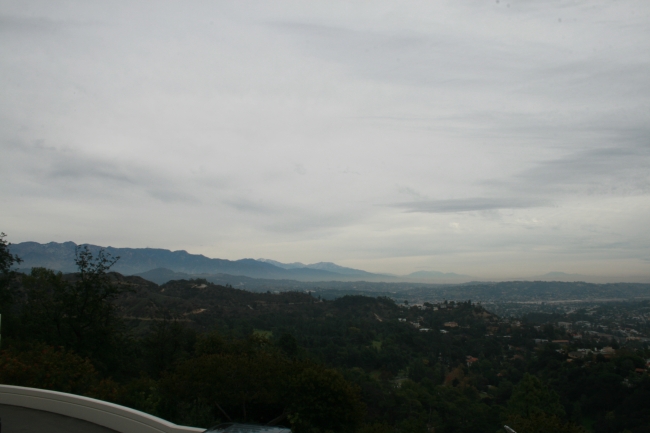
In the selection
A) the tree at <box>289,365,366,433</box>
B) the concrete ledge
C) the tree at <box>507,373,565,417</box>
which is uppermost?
the concrete ledge

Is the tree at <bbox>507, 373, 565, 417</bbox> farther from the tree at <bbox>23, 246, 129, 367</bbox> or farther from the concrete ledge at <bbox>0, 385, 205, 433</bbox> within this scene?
the concrete ledge at <bbox>0, 385, 205, 433</bbox>

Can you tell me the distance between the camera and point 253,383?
38.5ft

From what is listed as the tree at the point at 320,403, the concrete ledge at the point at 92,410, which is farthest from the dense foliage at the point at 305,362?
the concrete ledge at the point at 92,410

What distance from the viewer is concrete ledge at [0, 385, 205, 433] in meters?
6.56

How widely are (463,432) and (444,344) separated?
35727mm

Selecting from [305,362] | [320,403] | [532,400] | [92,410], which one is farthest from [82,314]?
[532,400]

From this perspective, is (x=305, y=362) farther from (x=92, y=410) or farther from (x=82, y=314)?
(x=82, y=314)

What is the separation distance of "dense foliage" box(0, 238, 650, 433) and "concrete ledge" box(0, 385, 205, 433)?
87.3 inches

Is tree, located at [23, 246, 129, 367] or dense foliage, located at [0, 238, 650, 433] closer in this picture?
dense foliage, located at [0, 238, 650, 433]

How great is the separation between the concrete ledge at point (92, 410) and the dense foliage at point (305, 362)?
222 centimetres

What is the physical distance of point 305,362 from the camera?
13.1m

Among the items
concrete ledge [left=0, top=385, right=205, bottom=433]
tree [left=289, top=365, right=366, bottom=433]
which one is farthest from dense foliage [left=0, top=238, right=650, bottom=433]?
concrete ledge [left=0, top=385, right=205, bottom=433]

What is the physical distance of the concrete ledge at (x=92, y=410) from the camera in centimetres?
656

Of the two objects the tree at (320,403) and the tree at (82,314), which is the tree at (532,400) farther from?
the tree at (82,314)
